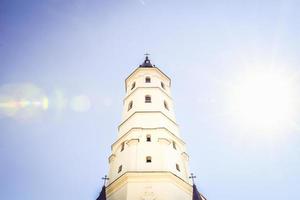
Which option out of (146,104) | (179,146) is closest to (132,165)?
(179,146)

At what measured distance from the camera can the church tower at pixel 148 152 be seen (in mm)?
22250

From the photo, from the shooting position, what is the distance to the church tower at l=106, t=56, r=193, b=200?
22.2m

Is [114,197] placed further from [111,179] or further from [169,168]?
[169,168]

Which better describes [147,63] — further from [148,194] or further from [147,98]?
[148,194]

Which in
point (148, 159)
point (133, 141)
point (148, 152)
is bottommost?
point (148, 159)

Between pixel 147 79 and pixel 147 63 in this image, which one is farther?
pixel 147 63

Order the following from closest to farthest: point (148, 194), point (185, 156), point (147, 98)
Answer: point (148, 194) < point (185, 156) < point (147, 98)

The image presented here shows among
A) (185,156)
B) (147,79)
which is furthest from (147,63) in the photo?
(185,156)

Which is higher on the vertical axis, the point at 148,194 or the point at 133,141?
the point at 133,141

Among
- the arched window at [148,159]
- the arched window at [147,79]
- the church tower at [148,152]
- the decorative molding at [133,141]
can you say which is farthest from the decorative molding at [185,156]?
the arched window at [147,79]

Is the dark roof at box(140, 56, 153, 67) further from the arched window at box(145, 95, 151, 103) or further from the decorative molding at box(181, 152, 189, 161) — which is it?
the decorative molding at box(181, 152, 189, 161)

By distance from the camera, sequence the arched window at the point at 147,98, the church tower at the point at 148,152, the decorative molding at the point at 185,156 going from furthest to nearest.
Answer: the arched window at the point at 147,98
the decorative molding at the point at 185,156
the church tower at the point at 148,152

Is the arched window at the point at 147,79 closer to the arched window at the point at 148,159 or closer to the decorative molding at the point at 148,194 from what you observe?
the arched window at the point at 148,159

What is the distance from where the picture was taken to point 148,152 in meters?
24.9
